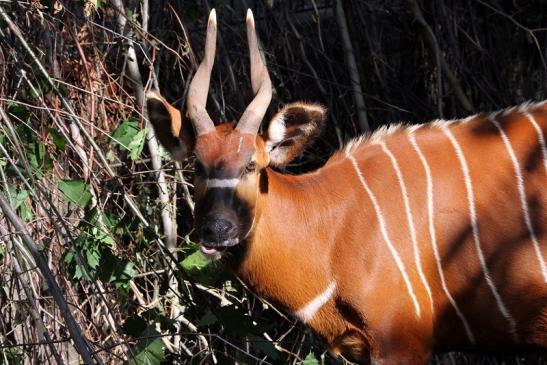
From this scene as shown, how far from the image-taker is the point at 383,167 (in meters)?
3.52

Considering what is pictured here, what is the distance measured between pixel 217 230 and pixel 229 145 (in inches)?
12.9

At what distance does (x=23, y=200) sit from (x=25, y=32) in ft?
2.78

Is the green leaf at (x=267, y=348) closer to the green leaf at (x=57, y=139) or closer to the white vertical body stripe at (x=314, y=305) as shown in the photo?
the white vertical body stripe at (x=314, y=305)

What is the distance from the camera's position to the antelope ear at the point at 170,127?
346 cm

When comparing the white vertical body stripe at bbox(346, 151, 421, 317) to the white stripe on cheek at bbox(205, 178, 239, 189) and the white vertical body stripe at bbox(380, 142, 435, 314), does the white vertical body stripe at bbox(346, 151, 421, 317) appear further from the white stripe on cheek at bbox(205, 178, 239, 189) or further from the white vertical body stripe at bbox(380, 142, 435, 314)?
the white stripe on cheek at bbox(205, 178, 239, 189)

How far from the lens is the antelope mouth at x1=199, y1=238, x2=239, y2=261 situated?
10.4 feet

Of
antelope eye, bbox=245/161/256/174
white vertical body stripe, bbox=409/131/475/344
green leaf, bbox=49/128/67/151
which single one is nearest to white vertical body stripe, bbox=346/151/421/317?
white vertical body stripe, bbox=409/131/475/344

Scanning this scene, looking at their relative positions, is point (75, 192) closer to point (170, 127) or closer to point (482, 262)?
point (170, 127)

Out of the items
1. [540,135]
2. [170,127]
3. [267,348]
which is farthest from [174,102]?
[540,135]

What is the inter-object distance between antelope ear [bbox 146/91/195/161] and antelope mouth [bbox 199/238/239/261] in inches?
17.2

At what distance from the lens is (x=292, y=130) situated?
11.4 ft

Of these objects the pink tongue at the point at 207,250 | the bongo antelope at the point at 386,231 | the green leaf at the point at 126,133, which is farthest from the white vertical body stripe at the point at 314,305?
the green leaf at the point at 126,133

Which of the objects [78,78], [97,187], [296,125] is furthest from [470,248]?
[78,78]

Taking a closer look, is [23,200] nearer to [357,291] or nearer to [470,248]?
[357,291]
